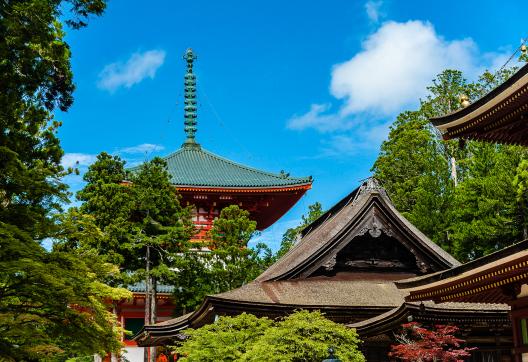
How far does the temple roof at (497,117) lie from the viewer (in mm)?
10148

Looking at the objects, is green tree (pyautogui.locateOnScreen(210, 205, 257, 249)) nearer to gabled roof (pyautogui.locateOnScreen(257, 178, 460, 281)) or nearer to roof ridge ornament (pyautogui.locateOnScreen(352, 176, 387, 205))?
gabled roof (pyautogui.locateOnScreen(257, 178, 460, 281))

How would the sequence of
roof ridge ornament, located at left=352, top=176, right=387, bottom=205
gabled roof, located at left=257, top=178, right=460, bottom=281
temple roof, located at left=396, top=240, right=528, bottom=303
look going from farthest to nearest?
roof ridge ornament, located at left=352, top=176, right=387, bottom=205 → gabled roof, located at left=257, top=178, right=460, bottom=281 → temple roof, located at left=396, top=240, right=528, bottom=303

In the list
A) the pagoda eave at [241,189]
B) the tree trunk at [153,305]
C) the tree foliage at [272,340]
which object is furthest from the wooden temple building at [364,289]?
the pagoda eave at [241,189]

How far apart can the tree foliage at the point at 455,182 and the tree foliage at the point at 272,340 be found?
8918 mm

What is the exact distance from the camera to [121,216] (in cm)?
2230

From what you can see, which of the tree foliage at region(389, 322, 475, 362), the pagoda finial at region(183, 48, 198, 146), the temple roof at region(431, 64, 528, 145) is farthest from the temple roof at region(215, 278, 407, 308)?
the pagoda finial at region(183, 48, 198, 146)

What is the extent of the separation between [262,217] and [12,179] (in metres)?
24.4

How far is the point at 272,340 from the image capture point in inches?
495

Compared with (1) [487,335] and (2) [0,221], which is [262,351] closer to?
(2) [0,221]

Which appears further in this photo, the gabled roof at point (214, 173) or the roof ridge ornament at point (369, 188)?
the gabled roof at point (214, 173)

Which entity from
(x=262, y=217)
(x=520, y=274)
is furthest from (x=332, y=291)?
(x=262, y=217)

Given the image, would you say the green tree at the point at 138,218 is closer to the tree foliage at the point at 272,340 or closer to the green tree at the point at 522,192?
the tree foliage at the point at 272,340

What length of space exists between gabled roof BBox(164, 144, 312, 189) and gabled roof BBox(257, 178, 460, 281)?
1282 centimetres

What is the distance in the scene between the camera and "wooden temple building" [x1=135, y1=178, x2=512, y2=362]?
49.6 feet
